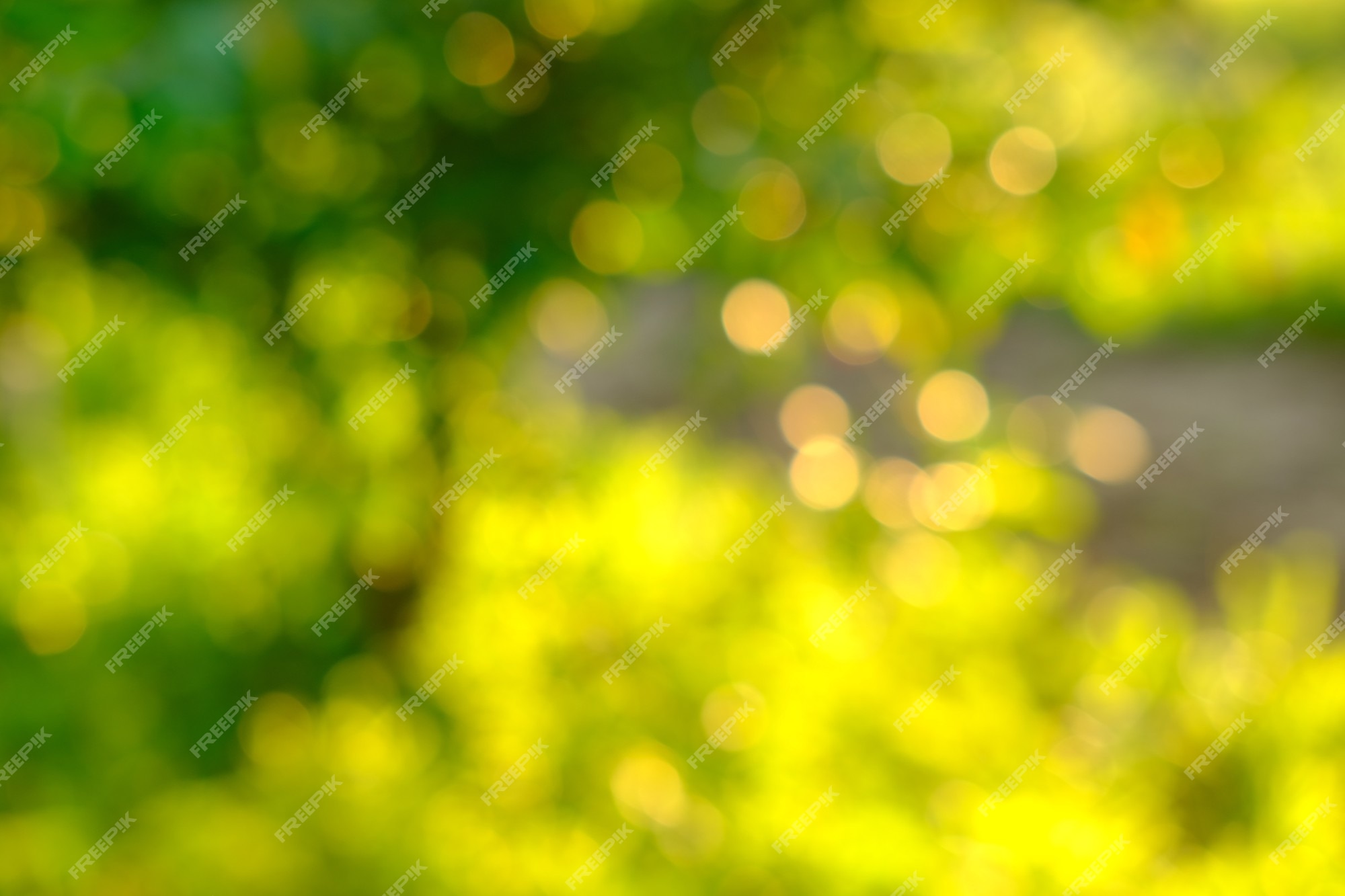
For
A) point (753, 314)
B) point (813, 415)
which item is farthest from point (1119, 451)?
point (753, 314)

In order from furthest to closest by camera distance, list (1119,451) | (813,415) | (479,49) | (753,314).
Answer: (1119,451), (813,415), (753,314), (479,49)

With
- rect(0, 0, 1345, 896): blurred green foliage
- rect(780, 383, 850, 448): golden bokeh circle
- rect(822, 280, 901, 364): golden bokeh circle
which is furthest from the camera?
rect(780, 383, 850, 448): golden bokeh circle

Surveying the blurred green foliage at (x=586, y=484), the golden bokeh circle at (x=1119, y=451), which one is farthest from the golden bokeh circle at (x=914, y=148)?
the golden bokeh circle at (x=1119, y=451)

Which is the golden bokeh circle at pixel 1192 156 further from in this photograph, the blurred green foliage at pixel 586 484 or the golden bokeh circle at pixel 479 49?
the golden bokeh circle at pixel 479 49


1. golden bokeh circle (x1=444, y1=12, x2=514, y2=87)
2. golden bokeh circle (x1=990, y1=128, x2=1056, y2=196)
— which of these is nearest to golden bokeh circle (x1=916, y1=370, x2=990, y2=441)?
golden bokeh circle (x1=990, y1=128, x2=1056, y2=196)

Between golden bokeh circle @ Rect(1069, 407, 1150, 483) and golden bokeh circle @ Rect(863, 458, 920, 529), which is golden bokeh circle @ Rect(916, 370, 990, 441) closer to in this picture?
golden bokeh circle @ Rect(863, 458, 920, 529)

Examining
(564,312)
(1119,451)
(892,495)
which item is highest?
(1119,451)

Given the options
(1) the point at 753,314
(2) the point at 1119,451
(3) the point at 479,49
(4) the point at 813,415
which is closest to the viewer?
(3) the point at 479,49

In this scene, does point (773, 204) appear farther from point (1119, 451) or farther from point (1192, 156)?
point (1119, 451)

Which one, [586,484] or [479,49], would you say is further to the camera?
[586,484]

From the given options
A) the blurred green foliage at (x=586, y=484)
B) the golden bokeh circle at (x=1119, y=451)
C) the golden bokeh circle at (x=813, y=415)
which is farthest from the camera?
the golden bokeh circle at (x=1119, y=451)

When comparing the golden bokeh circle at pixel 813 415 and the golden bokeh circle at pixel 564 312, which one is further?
the golden bokeh circle at pixel 813 415

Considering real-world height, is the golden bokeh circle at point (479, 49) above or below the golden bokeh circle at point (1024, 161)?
above
